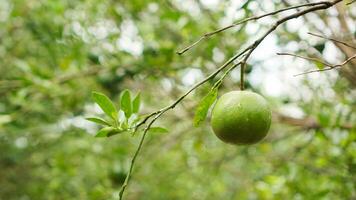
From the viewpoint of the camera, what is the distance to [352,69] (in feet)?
6.62

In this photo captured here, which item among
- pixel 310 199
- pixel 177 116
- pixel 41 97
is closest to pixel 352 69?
pixel 310 199

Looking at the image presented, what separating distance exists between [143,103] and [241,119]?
2.76 meters

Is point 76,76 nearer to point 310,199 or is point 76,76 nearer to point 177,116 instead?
point 177,116

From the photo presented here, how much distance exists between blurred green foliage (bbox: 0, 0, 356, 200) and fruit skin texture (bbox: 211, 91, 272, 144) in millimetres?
891

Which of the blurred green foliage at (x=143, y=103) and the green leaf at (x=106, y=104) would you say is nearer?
the green leaf at (x=106, y=104)

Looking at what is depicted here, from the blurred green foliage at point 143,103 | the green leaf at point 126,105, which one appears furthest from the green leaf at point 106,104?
the blurred green foliage at point 143,103

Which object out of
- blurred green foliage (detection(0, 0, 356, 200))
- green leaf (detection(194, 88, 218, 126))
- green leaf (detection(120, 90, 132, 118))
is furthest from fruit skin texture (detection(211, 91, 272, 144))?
blurred green foliage (detection(0, 0, 356, 200))

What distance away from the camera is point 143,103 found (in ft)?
12.7

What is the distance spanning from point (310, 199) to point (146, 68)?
45.7 inches

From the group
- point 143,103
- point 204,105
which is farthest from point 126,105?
point 143,103

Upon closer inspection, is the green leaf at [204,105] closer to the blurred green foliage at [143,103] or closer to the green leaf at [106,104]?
the green leaf at [106,104]

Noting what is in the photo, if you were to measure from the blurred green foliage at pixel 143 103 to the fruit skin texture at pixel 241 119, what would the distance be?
2.92 feet

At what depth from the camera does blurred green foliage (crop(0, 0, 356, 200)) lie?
268 cm

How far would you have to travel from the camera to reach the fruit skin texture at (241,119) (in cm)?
114
